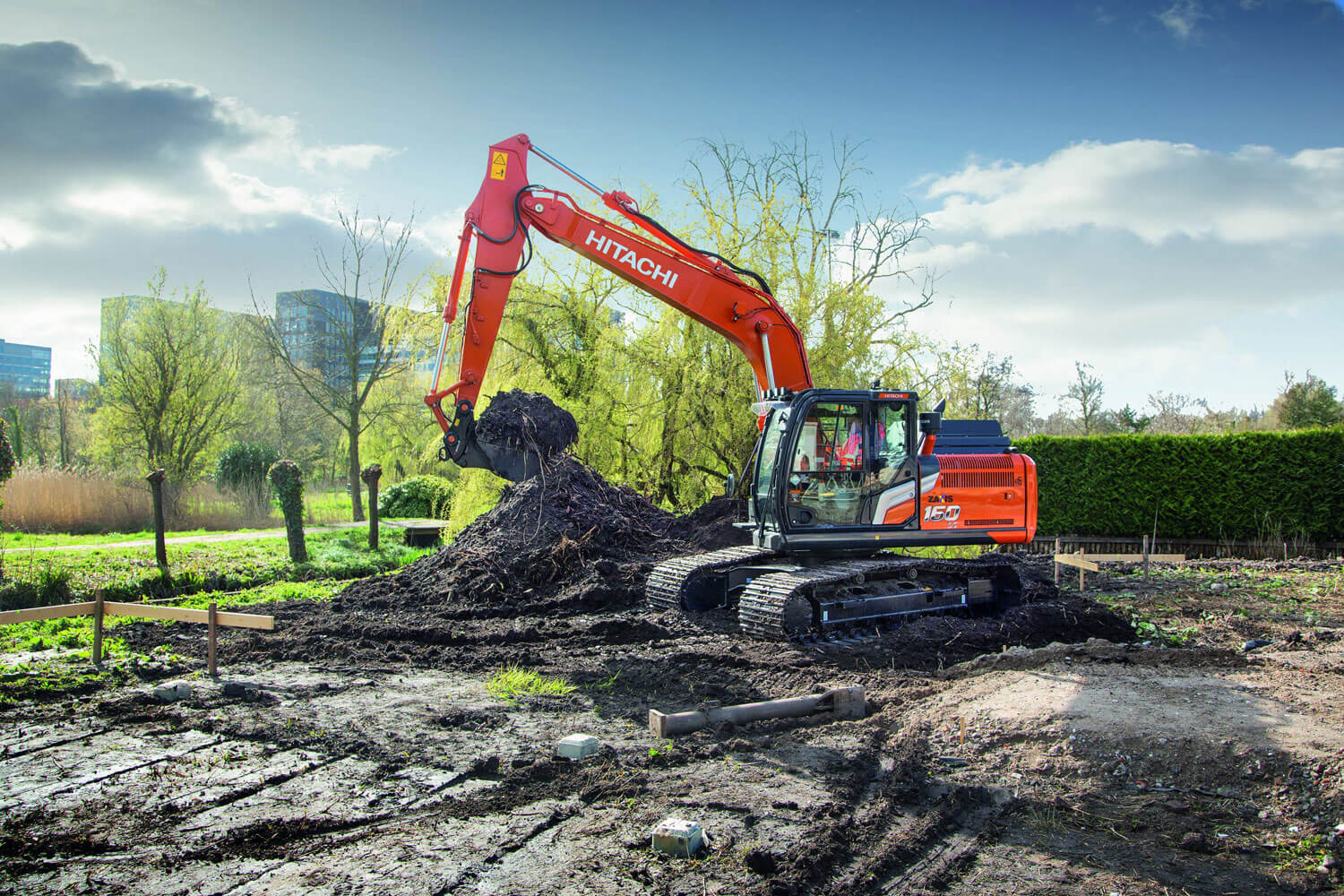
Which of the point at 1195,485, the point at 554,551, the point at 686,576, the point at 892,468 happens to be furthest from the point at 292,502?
the point at 1195,485

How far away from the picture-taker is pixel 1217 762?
461 centimetres

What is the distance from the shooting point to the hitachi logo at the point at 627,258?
33.9 feet

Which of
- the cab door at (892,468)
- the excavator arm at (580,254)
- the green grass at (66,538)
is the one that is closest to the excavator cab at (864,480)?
the cab door at (892,468)

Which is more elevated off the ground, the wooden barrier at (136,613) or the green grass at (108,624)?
the wooden barrier at (136,613)

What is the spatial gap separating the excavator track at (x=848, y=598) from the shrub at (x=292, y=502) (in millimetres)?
7809

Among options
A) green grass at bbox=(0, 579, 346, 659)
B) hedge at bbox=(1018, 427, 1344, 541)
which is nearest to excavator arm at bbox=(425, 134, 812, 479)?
green grass at bbox=(0, 579, 346, 659)

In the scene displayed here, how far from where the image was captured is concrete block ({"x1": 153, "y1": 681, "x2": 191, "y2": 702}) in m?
6.08

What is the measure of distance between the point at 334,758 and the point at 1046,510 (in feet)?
51.5

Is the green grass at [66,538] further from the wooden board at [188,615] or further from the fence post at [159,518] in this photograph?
the wooden board at [188,615]

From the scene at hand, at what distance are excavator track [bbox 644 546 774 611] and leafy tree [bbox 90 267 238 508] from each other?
52.6ft

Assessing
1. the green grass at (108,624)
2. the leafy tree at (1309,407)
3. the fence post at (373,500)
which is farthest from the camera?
the leafy tree at (1309,407)

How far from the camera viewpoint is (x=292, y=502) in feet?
43.4

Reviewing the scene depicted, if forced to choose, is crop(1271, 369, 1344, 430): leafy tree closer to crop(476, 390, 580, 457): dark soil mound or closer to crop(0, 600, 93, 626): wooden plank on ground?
crop(476, 390, 580, 457): dark soil mound

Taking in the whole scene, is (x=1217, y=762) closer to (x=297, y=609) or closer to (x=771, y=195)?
(x=297, y=609)
